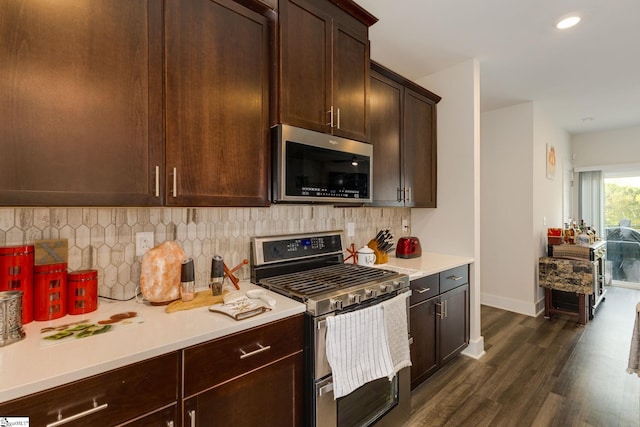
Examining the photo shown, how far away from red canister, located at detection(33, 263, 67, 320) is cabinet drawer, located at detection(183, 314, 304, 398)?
615 millimetres

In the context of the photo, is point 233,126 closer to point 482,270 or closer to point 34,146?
point 34,146

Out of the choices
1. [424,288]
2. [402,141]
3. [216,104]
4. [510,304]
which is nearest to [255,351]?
[216,104]

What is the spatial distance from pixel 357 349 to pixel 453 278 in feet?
4.33

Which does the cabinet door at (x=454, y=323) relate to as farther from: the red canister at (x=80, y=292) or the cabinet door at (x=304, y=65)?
the red canister at (x=80, y=292)

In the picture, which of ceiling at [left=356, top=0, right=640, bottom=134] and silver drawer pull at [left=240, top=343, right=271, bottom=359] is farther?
ceiling at [left=356, top=0, right=640, bottom=134]

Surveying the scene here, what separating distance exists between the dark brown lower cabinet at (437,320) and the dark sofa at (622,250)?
4407 millimetres

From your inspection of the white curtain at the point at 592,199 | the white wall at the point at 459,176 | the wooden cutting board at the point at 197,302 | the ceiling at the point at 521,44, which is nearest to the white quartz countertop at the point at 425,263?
the white wall at the point at 459,176

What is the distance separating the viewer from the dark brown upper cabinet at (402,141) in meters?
2.41

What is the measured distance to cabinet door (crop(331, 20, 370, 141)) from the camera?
1.91 meters

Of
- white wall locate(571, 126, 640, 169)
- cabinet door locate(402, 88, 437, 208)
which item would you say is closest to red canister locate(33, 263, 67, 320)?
cabinet door locate(402, 88, 437, 208)

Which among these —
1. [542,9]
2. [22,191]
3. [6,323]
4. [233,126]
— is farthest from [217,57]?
[542,9]

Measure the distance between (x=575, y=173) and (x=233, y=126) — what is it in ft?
20.9

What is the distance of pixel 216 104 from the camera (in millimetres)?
1454

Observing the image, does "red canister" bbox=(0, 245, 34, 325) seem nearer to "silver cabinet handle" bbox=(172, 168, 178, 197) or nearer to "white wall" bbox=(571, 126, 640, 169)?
"silver cabinet handle" bbox=(172, 168, 178, 197)
